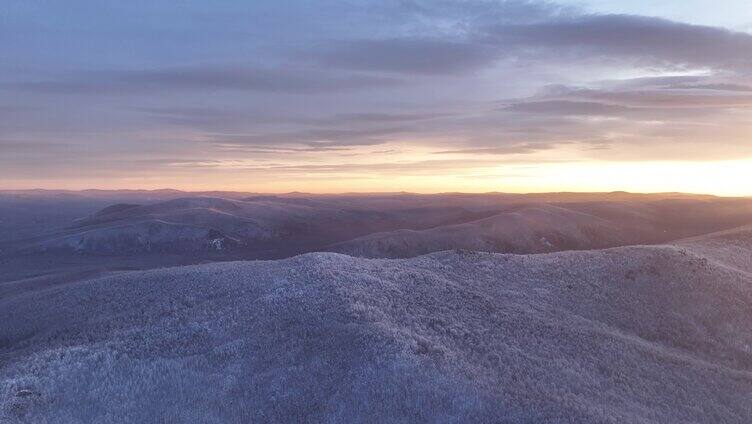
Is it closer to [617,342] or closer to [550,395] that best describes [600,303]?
[617,342]

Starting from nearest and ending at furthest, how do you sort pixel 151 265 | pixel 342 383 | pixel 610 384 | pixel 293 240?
pixel 342 383
pixel 610 384
pixel 151 265
pixel 293 240

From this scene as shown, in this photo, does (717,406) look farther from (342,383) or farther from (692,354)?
(342,383)

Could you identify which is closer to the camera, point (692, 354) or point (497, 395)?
point (497, 395)

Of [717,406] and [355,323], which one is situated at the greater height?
[355,323]

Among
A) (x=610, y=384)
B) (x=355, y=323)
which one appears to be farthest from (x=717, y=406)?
(x=355, y=323)

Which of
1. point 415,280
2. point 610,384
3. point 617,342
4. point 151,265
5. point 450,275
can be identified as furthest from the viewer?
point 151,265

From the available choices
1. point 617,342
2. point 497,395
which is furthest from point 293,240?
point 497,395
